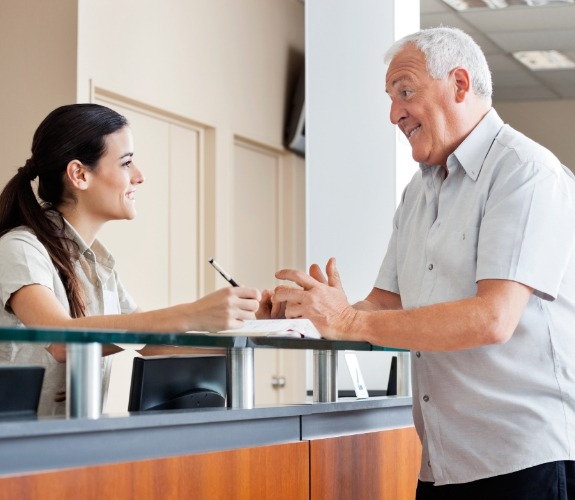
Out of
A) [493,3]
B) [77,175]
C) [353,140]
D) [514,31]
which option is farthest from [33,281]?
[514,31]

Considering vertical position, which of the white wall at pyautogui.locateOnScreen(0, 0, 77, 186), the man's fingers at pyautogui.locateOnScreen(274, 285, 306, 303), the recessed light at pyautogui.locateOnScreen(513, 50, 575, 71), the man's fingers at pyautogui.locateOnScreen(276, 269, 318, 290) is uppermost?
the recessed light at pyautogui.locateOnScreen(513, 50, 575, 71)

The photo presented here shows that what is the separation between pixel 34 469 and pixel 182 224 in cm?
444

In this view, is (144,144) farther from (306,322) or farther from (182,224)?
(306,322)

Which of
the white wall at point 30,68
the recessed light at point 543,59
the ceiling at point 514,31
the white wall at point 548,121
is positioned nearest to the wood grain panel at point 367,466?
the white wall at point 30,68

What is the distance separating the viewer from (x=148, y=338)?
5.10 feet

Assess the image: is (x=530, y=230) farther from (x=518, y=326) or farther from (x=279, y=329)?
(x=279, y=329)

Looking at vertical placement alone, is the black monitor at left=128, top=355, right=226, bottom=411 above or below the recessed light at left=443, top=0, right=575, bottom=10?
below

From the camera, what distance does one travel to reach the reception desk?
1499 mm

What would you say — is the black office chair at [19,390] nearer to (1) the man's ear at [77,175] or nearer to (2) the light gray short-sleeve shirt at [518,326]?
(2) the light gray short-sleeve shirt at [518,326]

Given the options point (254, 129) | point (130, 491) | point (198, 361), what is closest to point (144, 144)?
point (254, 129)

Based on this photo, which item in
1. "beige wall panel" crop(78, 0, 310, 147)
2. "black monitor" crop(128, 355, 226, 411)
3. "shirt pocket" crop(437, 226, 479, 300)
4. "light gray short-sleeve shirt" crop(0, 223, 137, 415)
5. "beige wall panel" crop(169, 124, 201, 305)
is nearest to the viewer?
"black monitor" crop(128, 355, 226, 411)

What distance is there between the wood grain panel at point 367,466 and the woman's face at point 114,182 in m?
0.90

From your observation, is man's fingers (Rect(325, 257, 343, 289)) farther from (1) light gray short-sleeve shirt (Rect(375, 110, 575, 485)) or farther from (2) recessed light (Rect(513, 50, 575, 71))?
(2) recessed light (Rect(513, 50, 575, 71))

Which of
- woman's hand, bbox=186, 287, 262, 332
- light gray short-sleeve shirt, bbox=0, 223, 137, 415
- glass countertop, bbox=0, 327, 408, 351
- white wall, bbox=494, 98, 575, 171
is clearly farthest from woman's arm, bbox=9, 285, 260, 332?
white wall, bbox=494, 98, 575, 171
